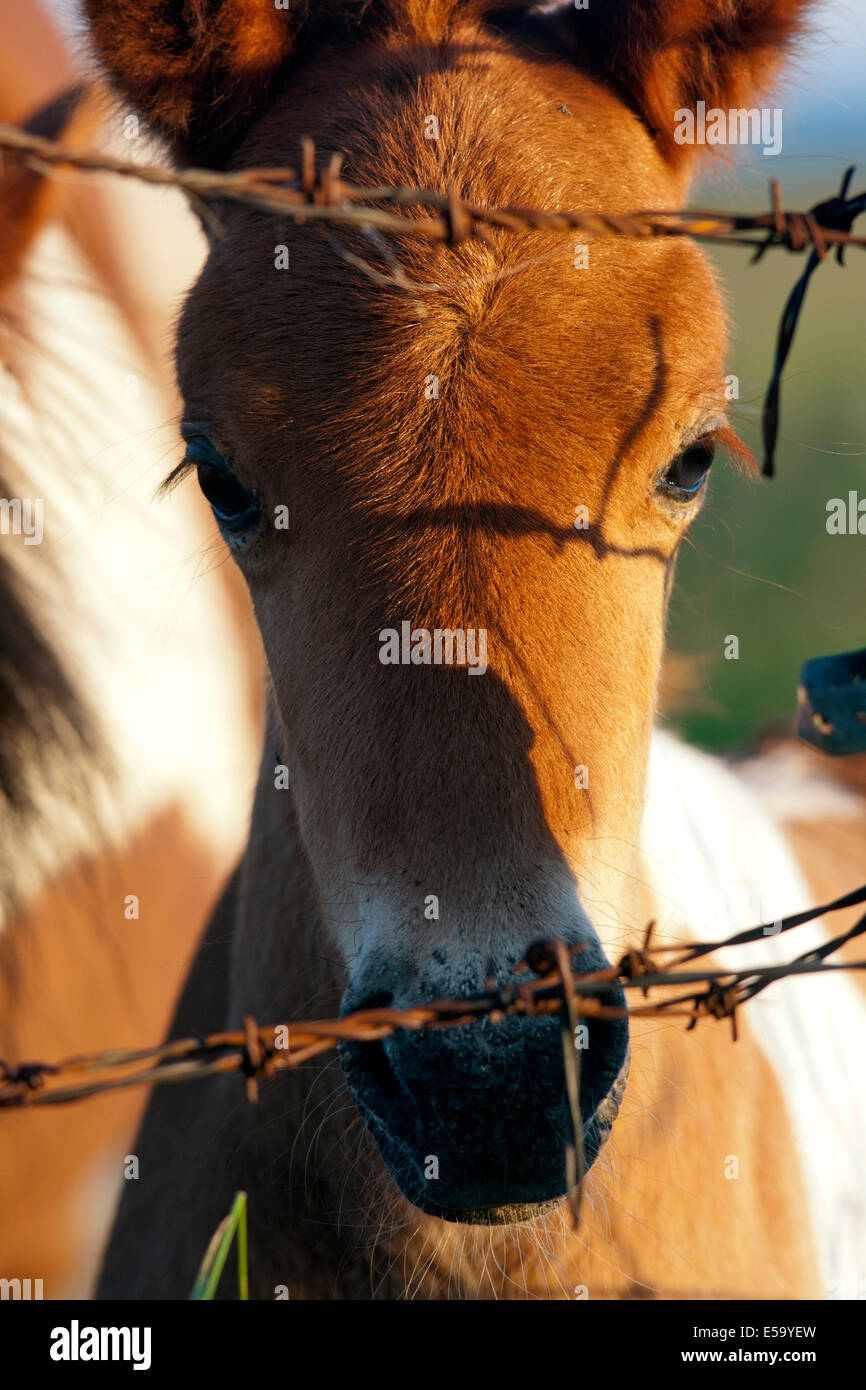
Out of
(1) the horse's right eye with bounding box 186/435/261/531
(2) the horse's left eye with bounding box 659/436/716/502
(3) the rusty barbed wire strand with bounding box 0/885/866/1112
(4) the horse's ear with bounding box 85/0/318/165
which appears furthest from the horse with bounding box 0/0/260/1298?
(3) the rusty barbed wire strand with bounding box 0/885/866/1112

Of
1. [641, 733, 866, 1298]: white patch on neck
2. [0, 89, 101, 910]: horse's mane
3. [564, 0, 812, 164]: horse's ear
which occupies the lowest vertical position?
[641, 733, 866, 1298]: white patch on neck

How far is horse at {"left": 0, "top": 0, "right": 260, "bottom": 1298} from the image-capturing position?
3.22m

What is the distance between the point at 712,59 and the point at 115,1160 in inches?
162

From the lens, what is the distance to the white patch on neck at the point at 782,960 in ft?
8.11

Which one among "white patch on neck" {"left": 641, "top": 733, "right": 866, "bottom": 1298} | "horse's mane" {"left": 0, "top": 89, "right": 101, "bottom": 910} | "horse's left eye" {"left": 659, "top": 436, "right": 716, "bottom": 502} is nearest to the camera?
"horse's left eye" {"left": 659, "top": 436, "right": 716, "bottom": 502}

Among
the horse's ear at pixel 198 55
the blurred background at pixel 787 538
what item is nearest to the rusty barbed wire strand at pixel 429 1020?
the horse's ear at pixel 198 55

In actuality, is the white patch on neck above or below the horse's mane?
below

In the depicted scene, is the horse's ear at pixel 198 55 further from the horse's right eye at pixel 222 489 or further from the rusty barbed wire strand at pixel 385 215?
the rusty barbed wire strand at pixel 385 215

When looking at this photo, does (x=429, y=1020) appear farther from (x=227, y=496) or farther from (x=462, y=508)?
(x=227, y=496)

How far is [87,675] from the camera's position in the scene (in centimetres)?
352

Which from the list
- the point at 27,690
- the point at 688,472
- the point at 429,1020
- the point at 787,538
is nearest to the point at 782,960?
the point at 688,472

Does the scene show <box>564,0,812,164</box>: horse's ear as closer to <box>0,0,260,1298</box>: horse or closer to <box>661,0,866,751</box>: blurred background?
<box>0,0,260,1298</box>: horse
